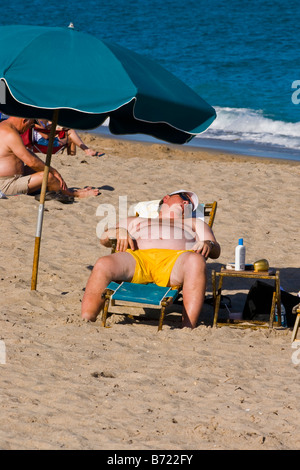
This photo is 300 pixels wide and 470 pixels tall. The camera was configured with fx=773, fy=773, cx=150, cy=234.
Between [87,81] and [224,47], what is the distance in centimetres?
2835

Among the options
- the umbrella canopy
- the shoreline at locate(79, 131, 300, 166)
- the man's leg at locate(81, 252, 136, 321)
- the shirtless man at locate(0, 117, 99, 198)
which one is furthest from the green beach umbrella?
the shoreline at locate(79, 131, 300, 166)

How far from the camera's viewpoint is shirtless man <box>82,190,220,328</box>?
5672 millimetres

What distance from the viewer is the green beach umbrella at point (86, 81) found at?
5.08 metres

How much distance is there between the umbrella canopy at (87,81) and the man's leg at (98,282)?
3.63 feet

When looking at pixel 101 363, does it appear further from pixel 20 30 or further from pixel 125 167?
pixel 125 167

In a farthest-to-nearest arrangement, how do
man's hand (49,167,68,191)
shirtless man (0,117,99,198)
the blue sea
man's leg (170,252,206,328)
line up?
the blue sea → man's hand (49,167,68,191) → shirtless man (0,117,99,198) → man's leg (170,252,206,328)

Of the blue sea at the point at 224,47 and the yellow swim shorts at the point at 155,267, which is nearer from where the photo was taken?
the yellow swim shorts at the point at 155,267

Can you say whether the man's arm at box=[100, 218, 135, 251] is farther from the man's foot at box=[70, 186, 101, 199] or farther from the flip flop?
the man's foot at box=[70, 186, 101, 199]

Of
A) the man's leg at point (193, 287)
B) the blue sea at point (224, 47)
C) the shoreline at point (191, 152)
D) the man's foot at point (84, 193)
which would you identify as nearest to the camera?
the man's leg at point (193, 287)

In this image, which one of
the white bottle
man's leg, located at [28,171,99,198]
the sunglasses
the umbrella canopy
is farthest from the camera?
man's leg, located at [28,171,99,198]

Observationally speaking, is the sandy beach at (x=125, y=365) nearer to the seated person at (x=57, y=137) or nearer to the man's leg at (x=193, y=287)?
the man's leg at (x=193, y=287)

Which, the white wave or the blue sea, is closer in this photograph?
the white wave

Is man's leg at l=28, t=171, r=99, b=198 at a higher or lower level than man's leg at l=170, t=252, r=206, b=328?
higher

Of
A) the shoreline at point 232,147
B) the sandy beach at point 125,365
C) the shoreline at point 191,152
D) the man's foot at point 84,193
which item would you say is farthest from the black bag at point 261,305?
the shoreline at point 232,147
